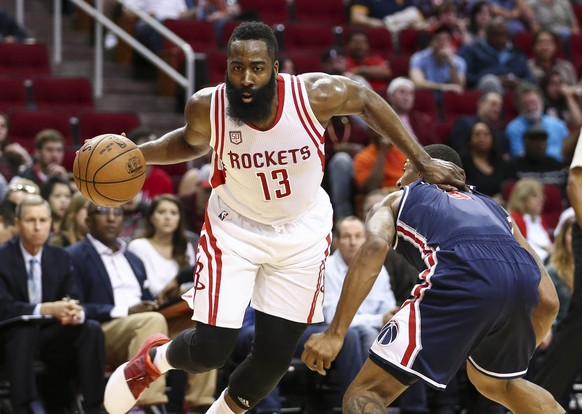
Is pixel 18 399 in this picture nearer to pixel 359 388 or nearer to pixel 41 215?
pixel 41 215

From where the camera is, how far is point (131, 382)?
588 cm

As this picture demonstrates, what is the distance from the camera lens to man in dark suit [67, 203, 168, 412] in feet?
24.4

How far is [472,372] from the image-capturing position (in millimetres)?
5328

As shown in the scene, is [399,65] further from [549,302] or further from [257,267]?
[549,302]

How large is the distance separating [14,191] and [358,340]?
113 inches

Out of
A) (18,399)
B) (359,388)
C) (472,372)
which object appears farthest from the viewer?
(18,399)

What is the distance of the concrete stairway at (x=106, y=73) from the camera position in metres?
11.5

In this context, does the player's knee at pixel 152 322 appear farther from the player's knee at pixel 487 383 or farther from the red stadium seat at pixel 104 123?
the red stadium seat at pixel 104 123

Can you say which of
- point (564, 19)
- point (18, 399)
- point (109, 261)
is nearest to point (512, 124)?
point (564, 19)

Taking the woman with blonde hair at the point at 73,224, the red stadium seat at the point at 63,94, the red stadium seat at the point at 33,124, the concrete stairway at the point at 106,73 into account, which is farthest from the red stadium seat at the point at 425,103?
the woman with blonde hair at the point at 73,224

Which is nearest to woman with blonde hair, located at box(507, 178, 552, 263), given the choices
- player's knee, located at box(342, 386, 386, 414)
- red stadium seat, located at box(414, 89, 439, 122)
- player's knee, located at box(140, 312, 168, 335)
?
red stadium seat, located at box(414, 89, 439, 122)

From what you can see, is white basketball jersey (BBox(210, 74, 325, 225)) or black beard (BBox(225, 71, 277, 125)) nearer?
black beard (BBox(225, 71, 277, 125))

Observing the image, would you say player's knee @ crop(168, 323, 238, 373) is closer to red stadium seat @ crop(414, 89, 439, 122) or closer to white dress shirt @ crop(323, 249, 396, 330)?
white dress shirt @ crop(323, 249, 396, 330)

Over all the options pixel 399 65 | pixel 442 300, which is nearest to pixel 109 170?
pixel 442 300
